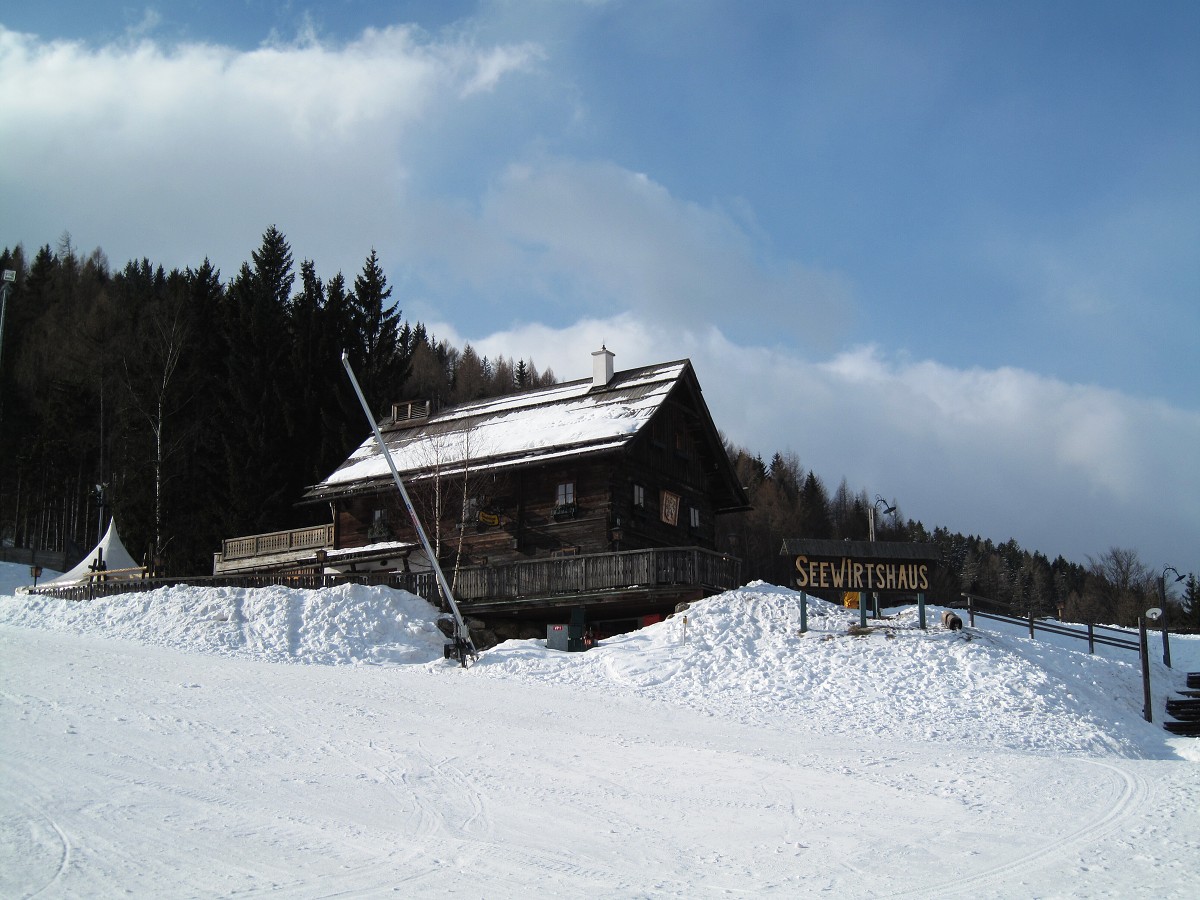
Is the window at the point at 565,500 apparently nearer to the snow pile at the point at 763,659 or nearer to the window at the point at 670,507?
the window at the point at 670,507

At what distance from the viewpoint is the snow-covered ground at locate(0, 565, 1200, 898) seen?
10016 millimetres

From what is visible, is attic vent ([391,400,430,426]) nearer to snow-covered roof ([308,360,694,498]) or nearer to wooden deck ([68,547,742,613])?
snow-covered roof ([308,360,694,498])

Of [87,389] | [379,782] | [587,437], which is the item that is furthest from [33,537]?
[379,782]

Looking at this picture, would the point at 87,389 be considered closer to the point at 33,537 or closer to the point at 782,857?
the point at 33,537

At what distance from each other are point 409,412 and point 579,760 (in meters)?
31.1

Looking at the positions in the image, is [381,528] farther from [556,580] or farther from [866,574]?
[866,574]

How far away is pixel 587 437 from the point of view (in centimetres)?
3391

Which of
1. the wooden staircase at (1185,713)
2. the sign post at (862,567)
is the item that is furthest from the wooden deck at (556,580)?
the wooden staircase at (1185,713)

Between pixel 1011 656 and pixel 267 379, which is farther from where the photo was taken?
pixel 267 379

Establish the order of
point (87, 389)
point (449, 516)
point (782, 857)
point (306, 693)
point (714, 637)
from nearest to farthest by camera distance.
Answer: point (782, 857) → point (306, 693) → point (714, 637) → point (449, 516) → point (87, 389)

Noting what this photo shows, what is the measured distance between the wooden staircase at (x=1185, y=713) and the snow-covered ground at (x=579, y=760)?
2.17ft

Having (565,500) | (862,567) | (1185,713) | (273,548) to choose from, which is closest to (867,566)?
(862,567)

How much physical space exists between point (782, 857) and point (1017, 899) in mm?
2346

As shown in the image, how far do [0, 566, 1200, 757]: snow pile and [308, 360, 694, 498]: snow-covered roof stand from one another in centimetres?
735
